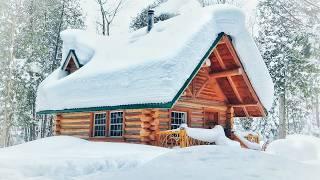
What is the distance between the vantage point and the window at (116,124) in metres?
18.5

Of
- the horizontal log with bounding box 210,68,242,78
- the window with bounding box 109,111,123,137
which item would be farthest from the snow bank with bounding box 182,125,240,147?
the window with bounding box 109,111,123,137

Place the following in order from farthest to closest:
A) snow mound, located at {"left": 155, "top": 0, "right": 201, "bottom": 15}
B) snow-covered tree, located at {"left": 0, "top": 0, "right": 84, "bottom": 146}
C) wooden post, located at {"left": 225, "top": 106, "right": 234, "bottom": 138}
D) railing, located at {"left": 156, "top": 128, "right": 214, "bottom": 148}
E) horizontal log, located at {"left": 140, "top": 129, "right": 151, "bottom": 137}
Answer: snow mound, located at {"left": 155, "top": 0, "right": 201, "bottom": 15}, snow-covered tree, located at {"left": 0, "top": 0, "right": 84, "bottom": 146}, wooden post, located at {"left": 225, "top": 106, "right": 234, "bottom": 138}, horizontal log, located at {"left": 140, "top": 129, "right": 151, "bottom": 137}, railing, located at {"left": 156, "top": 128, "right": 214, "bottom": 148}

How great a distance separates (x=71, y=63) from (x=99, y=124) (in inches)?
230

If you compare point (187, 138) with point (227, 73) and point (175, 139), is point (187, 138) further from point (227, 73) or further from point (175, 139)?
Result: point (227, 73)

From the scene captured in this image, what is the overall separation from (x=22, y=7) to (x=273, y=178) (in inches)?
1380

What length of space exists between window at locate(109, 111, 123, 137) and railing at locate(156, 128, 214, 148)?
2.63 meters

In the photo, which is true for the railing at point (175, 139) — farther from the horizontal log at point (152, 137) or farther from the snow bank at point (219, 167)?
the snow bank at point (219, 167)

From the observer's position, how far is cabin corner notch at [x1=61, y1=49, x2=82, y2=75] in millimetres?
22562

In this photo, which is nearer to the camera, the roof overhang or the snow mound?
the roof overhang

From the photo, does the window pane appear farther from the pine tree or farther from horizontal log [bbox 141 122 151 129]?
the pine tree

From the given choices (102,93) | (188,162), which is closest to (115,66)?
(102,93)

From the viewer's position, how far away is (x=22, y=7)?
120ft

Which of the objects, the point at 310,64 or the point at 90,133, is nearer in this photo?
the point at 90,133

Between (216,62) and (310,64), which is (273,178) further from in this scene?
(310,64)
